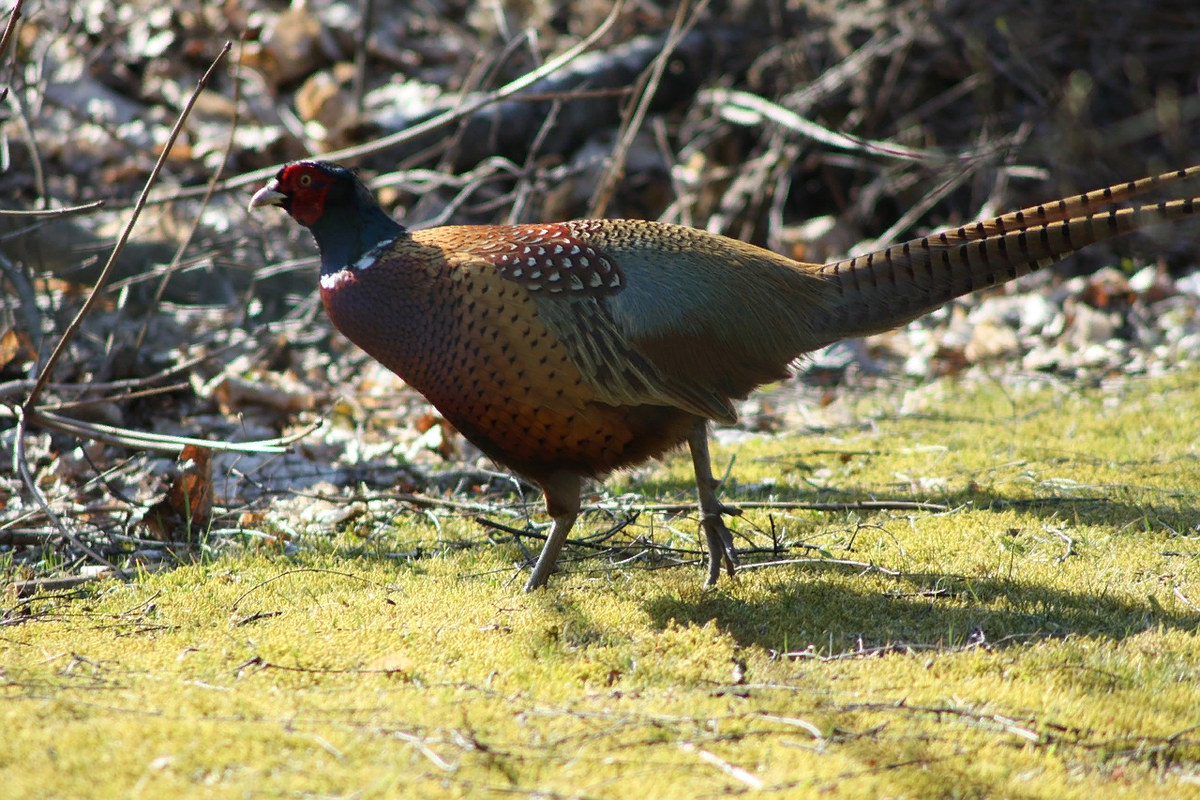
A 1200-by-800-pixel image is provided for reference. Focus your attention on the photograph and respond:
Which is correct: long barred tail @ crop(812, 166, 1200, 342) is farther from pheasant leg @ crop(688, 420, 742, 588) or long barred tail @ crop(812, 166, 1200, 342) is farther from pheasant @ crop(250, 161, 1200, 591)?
pheasant leg @ crop(688, 420, 742, 588)

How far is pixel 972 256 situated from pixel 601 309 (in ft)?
3.68

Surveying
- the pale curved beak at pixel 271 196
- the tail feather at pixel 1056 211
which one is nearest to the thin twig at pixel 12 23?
the pale curved beak at pixel 271 196

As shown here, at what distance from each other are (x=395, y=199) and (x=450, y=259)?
15.0 ft

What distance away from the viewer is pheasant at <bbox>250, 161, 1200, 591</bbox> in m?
3.08

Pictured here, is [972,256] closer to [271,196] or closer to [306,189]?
[306,189]

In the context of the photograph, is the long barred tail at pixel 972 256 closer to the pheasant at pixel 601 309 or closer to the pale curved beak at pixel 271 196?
the pheasant at pixel 601 309

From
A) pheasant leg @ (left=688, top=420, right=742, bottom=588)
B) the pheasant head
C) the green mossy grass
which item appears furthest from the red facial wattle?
pheasant leg @ (left=688, top=420, right=742, bottom=588)

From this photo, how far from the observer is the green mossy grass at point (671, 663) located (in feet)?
6.57

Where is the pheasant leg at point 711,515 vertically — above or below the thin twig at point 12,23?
below

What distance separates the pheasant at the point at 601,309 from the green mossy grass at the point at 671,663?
400mm

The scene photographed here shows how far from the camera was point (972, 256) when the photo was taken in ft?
10.4

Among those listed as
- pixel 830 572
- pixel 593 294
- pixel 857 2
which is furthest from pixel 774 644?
pixel 857 2

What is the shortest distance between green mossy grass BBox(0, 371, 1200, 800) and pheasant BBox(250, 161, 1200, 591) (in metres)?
0.40

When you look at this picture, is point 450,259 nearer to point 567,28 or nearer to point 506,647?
point 506,647
